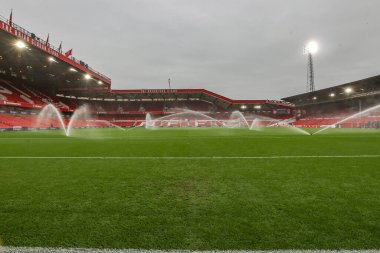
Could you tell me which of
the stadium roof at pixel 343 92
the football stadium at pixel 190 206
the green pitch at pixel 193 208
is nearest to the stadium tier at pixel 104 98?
the stadium roof at pixel 343 92

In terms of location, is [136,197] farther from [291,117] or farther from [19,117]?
[291,117]

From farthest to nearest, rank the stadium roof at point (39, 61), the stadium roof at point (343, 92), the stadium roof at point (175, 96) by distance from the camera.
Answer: the stadium roof at point (175, 96)
the stadium roof at point (343, 92)
the stadium roof at point (39, 61)

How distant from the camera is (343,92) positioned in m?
54.3

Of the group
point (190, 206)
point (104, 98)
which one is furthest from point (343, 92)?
point (190, 206)

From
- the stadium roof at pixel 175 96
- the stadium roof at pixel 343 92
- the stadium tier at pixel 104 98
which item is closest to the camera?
the stadium tier at pixel 104 98

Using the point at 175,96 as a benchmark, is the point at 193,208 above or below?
below

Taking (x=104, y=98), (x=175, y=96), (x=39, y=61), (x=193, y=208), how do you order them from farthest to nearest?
(x=104, y=98), (x=175, y=96), (x=39, y=61), (x=193, y=208)

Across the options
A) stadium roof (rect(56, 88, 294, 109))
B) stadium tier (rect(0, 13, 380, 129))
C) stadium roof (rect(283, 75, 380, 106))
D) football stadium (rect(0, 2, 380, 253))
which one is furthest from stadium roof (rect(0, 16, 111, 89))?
stadium roof (rect(283, 75, 380, 106))

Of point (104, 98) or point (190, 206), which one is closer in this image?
point (190, 206)

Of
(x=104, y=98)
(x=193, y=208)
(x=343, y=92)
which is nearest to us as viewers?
(x=193, y=208)

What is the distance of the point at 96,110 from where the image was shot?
68750mm

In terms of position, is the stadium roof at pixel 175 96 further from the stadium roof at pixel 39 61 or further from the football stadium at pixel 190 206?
the football stadium at pixel 190 206

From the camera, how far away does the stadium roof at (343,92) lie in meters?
45.5

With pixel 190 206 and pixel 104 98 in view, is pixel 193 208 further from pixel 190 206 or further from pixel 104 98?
pixel 104 98
